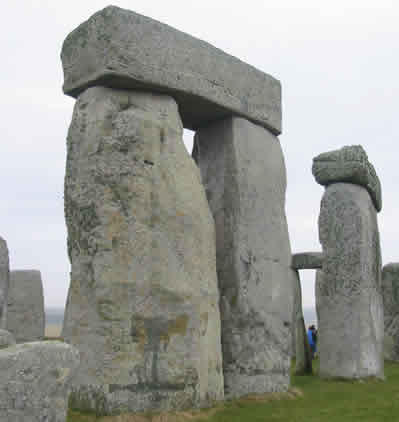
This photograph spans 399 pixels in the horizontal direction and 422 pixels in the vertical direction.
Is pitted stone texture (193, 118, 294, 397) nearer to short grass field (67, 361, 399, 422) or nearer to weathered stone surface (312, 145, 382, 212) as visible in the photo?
short grass field (67, 361, 399, 422)

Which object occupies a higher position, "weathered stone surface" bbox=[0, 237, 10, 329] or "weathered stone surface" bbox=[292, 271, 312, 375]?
"weathered stone surface" bbox=[0, 237, 10, 329]

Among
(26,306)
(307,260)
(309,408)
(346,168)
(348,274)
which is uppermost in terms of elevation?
(346,168)

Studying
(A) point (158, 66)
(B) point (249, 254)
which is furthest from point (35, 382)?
(B) point (249, 254)

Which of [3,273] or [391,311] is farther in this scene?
[391,311]

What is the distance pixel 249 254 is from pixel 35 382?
3262mm

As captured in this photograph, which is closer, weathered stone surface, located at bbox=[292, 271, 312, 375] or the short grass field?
the short grass field

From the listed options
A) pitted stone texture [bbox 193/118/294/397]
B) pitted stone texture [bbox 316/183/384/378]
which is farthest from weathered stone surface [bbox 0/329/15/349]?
pitted stone texture [bbox 316/183/384/378]

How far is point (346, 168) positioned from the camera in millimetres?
7723

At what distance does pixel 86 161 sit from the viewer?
4820mm

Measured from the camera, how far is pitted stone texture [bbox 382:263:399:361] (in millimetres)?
10789

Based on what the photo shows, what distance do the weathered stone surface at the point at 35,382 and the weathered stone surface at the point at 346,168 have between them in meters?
5.56

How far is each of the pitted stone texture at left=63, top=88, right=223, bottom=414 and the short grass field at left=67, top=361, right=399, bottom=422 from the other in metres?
0.11

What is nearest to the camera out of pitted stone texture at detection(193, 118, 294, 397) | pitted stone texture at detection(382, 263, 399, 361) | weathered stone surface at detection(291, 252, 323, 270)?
pitted stone texture at detection(193, 118, 294, 397)

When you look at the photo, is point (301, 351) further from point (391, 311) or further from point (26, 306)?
point (26, 306)
